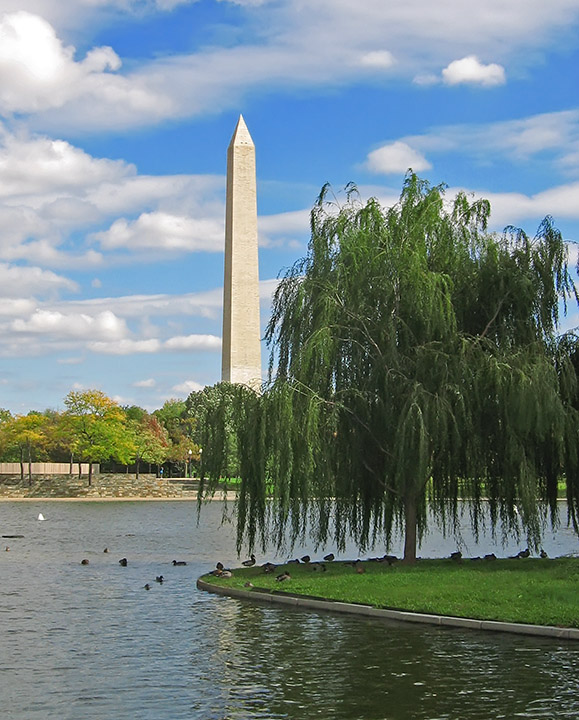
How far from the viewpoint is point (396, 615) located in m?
17.0

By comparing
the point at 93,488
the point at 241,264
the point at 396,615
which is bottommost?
the point at 396,615

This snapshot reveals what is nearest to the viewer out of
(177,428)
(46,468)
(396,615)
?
(396,615)

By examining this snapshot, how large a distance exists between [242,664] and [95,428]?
66.5 meters

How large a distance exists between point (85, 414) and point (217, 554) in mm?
48954

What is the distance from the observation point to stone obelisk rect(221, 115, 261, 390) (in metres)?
53.5

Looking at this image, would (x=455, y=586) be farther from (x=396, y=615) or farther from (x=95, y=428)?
(x=95, y=428)

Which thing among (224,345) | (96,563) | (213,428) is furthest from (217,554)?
(224,345)

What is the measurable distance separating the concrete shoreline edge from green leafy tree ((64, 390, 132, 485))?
5857 centimetres

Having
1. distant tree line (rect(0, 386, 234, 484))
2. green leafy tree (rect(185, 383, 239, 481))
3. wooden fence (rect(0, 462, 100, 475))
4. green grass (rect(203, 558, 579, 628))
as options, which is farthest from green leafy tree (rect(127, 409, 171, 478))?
green grass (rect(203, 558, 579, 628))

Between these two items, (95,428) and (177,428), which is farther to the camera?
(177,428)

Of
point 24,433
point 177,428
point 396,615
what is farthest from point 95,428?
point 396,615

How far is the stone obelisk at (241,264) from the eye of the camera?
53531mm

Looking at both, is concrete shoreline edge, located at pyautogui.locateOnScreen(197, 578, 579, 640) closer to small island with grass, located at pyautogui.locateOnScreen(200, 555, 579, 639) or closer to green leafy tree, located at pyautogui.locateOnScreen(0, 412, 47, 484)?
small island with grass, located at pyautogui.locateOnScreen(200, 555, 579, 639)

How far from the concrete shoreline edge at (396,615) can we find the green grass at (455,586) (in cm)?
22
